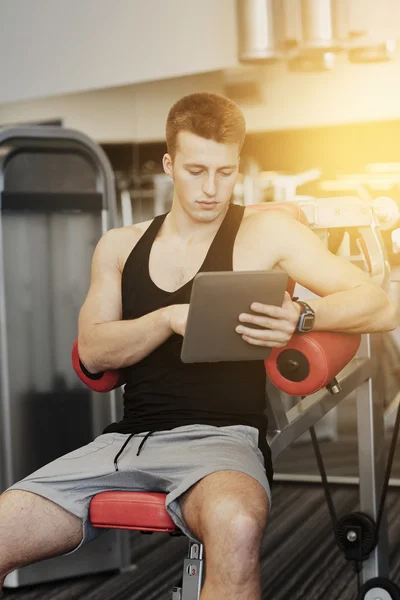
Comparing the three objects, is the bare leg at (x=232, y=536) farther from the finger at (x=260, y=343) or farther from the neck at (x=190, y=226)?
the neck at (x=190, y=226)

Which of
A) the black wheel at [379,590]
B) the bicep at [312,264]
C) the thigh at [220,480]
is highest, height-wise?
the bicep at [312,264]

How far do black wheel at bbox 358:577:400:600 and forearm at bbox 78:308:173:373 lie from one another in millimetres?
932

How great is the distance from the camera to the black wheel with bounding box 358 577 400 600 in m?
2.20

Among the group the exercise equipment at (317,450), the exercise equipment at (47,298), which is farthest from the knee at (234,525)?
the exercise equipment at (47,298)

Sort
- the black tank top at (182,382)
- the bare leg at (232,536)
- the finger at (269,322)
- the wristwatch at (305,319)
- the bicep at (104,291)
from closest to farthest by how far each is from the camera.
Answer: the bare leg at (232,536), the finger at (269,322), the wristwatch at (305,319), the black tank top at (182,382), the bicep at (104,291)

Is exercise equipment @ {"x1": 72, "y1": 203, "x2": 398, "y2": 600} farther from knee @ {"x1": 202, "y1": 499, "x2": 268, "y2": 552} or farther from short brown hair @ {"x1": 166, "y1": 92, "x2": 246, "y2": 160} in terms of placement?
short brown hair @ {"x1": 166, "y1": 92, "x2": 246, "y2": 160}

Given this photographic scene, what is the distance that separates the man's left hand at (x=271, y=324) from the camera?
5.23ft

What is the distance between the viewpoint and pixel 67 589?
2.62 metres

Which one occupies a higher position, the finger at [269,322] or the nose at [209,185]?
the nose at [209,185]

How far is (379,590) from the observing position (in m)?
2.23

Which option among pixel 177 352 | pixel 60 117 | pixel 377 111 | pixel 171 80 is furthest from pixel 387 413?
pixel 177 352

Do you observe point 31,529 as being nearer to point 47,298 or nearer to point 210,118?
point 210,118

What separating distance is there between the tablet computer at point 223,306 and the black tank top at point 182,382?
18 centimetres

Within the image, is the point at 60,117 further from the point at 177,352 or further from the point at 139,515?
the point at 139,515
